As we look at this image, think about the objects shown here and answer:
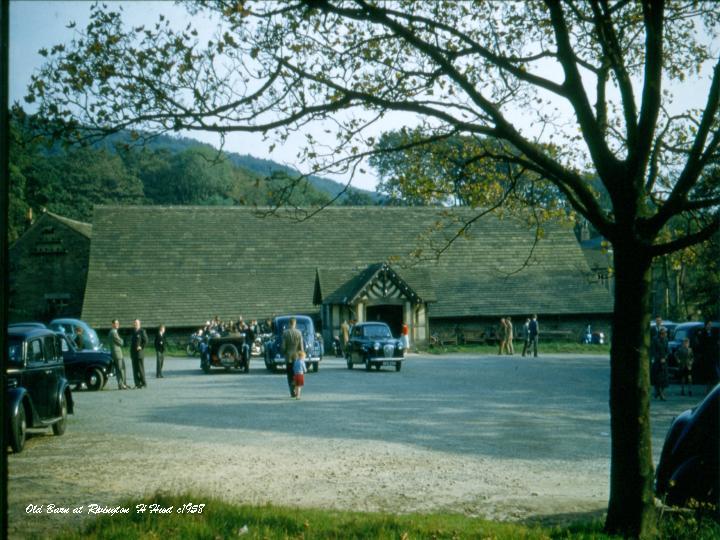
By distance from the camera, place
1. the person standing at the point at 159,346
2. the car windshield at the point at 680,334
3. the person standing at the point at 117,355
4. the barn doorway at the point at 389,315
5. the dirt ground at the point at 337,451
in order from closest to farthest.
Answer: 1. the dirt ground at the point at 337,451
2. the person standing at the point at 117,355
3. the person standing at the point at 159,346
4. the car windshield at the point at 680,334
5. the barn doorway at the point at 389,315

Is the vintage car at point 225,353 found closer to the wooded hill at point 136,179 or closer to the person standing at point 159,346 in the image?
the person standing at point 159,346

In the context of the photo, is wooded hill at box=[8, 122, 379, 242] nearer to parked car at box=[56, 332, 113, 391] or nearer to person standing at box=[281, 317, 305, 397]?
person standing at box=[281, 317, 305, 397]

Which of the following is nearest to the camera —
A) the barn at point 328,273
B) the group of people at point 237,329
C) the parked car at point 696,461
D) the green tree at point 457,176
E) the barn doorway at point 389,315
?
the parked car at point 696,461

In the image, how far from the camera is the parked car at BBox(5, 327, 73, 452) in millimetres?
12023

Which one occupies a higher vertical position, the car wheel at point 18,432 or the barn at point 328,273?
the barn at point 328,273

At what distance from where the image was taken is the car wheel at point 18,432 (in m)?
11.6

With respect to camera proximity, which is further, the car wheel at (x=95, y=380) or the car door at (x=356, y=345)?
the car door at (x=356, y=345)

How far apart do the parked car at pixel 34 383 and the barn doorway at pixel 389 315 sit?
→ 103 feet

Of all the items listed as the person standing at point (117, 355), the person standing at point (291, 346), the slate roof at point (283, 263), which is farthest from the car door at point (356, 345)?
the slate roof at point (283, 263)

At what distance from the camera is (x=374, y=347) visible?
29.6 metres

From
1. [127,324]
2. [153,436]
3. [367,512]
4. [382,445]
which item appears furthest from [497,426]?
[127,324]

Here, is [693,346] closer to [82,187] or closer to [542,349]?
[542,349]

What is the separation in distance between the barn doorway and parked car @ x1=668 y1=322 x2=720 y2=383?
60.5ft

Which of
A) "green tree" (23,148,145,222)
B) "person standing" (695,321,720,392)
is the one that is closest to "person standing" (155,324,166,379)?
"person standing" (695,321,720,392)
